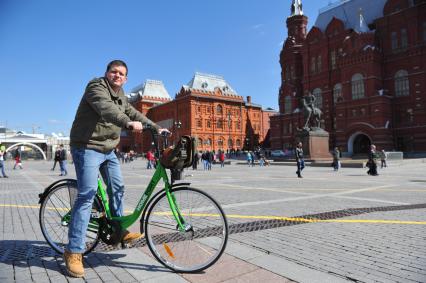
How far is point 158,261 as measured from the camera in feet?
11.4

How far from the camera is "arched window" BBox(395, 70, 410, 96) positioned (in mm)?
46438

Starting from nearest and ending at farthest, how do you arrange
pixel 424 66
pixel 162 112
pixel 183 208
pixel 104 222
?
pixel 183 208 → pixel 104 222 → pixel 424 66 → pixel 162 112

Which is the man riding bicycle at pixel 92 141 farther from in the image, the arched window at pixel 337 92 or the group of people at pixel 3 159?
the arched window at pixel 337 92

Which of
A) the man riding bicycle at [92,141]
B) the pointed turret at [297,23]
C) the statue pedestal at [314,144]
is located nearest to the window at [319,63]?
the pointed turret at [297,23]

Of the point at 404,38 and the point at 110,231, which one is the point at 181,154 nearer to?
the point at 110,231

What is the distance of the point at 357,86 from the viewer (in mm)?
49031

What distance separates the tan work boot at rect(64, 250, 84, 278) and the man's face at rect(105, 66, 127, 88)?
5.97 feet

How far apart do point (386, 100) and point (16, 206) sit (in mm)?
48052

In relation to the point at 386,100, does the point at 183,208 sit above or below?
below

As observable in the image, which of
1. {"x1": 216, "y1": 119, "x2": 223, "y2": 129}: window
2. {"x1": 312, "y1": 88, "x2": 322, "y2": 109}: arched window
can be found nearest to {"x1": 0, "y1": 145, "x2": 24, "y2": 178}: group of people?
{"x1": 312, "y1": 88, "x2": 322, "y2": 109}: arched window

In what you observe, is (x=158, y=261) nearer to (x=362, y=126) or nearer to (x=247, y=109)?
(x=362, y=126)

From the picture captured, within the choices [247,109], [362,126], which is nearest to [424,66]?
[362,126]

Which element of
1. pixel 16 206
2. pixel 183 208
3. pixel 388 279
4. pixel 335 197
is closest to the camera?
pixel 388 279

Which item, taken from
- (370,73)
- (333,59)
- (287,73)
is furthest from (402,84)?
(287,73)
